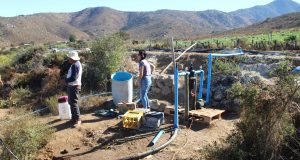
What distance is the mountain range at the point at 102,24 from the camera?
89.0m

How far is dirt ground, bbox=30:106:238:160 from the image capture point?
751 centimetres

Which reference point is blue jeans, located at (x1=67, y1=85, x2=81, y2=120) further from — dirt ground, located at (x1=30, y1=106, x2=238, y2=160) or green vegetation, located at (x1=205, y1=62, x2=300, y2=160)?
green vegetation, located at (x1=205, y1=62, x2=300, y2=160)

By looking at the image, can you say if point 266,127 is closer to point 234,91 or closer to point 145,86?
point 145,86

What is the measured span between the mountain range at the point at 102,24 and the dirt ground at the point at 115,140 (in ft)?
218

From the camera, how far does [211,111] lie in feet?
31.5

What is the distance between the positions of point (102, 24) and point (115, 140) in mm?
127701

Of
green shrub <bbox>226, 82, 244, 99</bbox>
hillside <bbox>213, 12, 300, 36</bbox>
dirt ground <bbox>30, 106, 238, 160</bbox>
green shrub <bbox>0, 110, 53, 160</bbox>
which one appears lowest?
dirt ground <bbox>30, 106, 238, 160</bbox>

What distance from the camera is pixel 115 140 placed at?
320 inches

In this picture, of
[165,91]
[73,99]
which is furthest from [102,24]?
[73,99]

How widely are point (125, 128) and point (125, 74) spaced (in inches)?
100

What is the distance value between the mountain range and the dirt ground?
66.4m

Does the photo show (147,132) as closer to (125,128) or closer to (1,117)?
(125,128)

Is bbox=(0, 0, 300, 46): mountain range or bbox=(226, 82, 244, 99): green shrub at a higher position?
bbox=(0, 0, 300, 46): mountain range

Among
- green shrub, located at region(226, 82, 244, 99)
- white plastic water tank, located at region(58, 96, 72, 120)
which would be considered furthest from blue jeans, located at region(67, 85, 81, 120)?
green shrub, located at region(226, 82, 244, 99)
